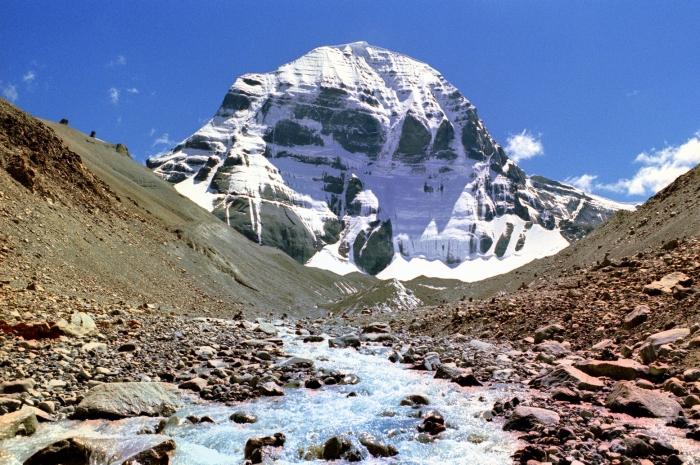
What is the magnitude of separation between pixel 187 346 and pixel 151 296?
25788mm

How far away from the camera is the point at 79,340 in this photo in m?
20.0

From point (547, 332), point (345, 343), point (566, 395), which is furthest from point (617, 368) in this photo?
point (345, 343)

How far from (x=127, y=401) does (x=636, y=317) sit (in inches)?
699

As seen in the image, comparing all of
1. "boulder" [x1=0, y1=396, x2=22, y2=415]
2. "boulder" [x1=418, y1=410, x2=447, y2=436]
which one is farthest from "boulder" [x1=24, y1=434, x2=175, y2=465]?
"boulder" [x1=418, y1=410, x2=447, y2=436]

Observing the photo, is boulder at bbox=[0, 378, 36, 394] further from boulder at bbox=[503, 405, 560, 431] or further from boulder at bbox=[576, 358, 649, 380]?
boulder at bbox=[576, 358, 649, 380]

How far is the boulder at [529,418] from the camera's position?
40.9ft

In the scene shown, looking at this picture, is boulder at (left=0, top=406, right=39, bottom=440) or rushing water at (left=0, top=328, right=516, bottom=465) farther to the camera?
boulder at (left=0, top=406, right=39, bottom=440)

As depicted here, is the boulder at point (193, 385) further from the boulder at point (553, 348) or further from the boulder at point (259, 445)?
the boulder at point (553, 348)

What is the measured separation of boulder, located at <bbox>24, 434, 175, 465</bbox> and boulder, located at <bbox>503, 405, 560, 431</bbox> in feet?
27.1

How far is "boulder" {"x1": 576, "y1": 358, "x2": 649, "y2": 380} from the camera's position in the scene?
15156 millimetres

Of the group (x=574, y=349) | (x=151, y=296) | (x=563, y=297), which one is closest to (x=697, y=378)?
(x=574, y=349)

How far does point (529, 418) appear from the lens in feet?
42.1

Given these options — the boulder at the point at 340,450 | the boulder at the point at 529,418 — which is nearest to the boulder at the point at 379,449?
the boulder at the point at 340,450

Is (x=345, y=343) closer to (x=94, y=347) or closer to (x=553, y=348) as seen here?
(x=553, y=348)
